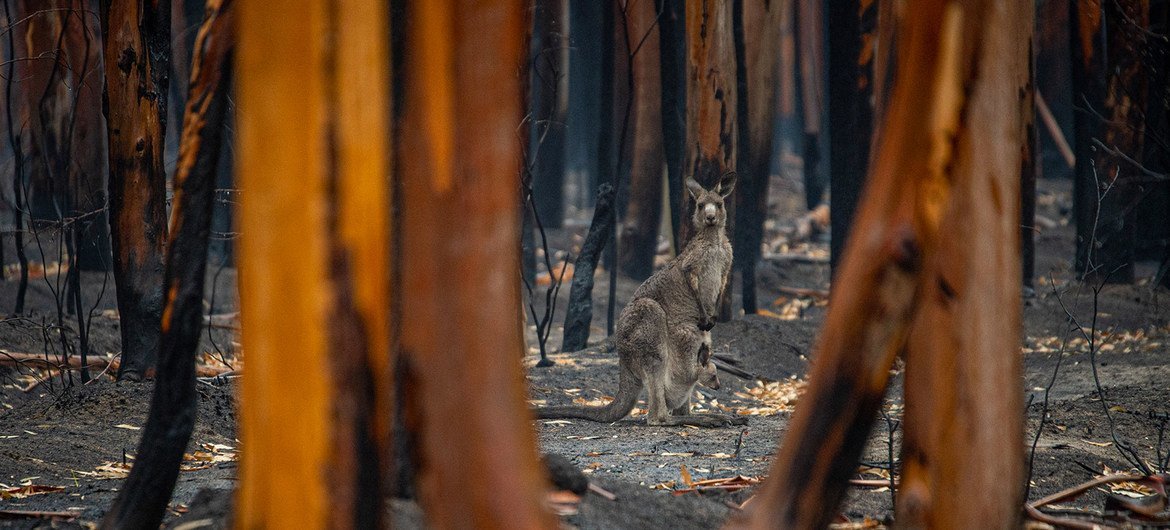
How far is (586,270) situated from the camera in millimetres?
9812

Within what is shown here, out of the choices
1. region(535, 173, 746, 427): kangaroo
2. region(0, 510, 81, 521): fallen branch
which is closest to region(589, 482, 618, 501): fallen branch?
region(0, 510, 81, 521): fallen branch

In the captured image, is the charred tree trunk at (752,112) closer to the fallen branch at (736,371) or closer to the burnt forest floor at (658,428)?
the burnt forest floor at (658,428)

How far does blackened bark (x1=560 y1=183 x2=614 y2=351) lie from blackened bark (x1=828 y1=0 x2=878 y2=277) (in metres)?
2.27

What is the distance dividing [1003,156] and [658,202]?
11.2 metres

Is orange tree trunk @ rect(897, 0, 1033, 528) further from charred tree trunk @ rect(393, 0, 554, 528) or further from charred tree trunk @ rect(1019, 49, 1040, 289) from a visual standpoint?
charred tree trunk @ rect(1019, 49, 1040, 289)

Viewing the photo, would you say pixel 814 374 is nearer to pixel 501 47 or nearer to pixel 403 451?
pixel 501 47

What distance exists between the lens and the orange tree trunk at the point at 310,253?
84.9 inches

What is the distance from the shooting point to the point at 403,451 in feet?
10.1

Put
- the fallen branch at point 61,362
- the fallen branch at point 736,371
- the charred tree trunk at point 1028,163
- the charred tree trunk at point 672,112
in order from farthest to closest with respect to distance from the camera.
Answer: the charred tree trunk at point 672,112 → the fallen branch at point 736,371 → the charred tree trunk at point 1028,163 → the fallen branch at point 61,362

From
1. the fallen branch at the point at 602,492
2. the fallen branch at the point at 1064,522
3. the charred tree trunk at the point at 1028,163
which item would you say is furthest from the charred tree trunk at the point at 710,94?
the fallen branch at the point at 1064,522

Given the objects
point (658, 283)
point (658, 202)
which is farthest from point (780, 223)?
point (658, 283)

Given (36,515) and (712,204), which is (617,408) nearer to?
(712,204)

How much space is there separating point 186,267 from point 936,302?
2252mm

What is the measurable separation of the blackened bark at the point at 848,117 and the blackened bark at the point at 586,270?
227cm
